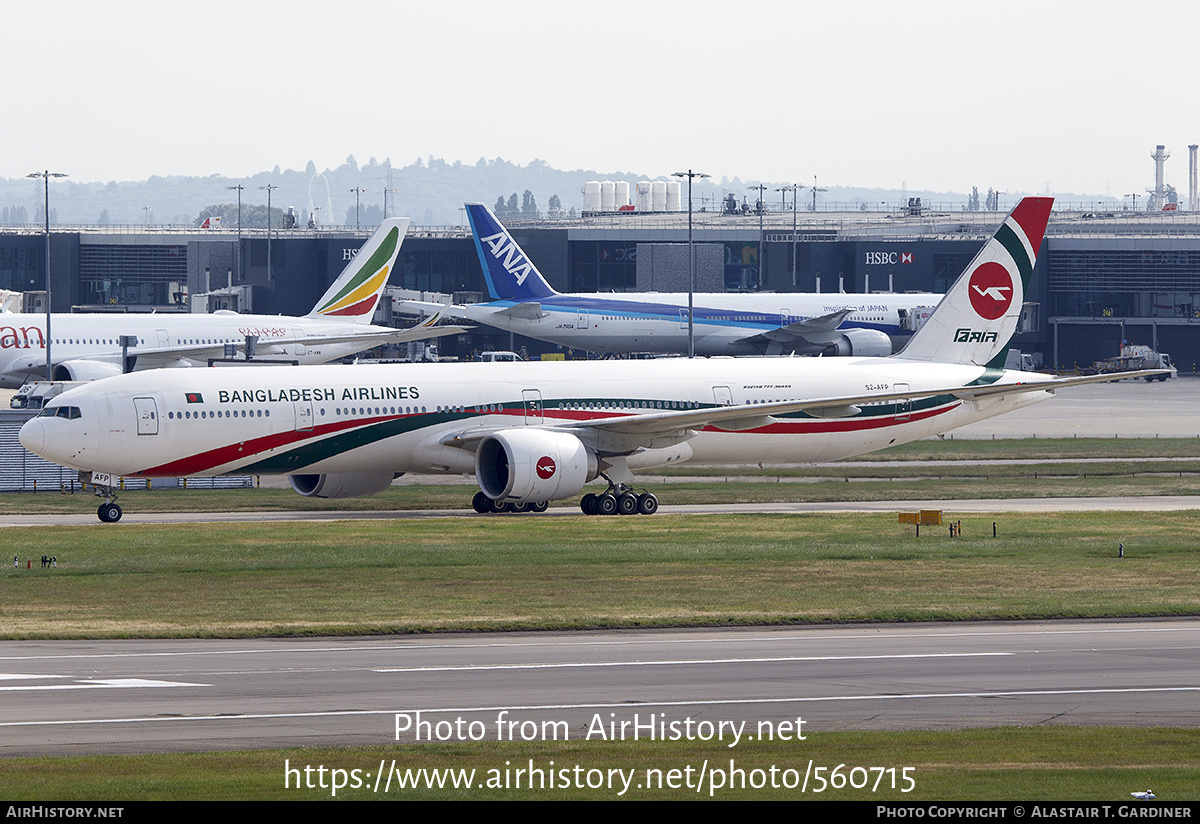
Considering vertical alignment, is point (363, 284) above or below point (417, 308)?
above

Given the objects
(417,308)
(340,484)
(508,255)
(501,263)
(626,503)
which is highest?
(508,255)

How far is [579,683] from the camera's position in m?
23.4

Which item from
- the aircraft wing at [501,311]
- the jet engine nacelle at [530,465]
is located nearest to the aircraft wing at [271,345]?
the aircraft wing at [501,311]

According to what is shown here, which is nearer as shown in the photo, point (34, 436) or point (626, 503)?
point (34, 436)

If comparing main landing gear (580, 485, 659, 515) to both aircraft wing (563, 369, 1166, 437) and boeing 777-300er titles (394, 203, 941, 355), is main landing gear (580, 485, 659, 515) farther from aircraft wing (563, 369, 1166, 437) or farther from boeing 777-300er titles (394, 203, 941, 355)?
boeing 777-300er titles (394, 203, 941, 355)

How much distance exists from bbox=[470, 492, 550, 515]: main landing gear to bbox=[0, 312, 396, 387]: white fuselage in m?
Answer: 31.9

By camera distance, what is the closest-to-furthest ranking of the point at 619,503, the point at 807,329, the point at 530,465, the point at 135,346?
the point at 530,465 < the point at 619,503 < the point at 135,346 < the point at 807,329

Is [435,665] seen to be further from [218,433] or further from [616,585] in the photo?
[218,433]

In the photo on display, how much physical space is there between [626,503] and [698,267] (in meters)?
102

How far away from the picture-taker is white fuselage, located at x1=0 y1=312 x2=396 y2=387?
80.8 meters

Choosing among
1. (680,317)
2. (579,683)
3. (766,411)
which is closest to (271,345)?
(680,317)

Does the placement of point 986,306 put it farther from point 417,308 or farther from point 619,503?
point 417,308

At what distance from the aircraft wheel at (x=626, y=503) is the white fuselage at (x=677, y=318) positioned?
61.7 meters

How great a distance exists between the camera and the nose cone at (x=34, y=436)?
145 ft
